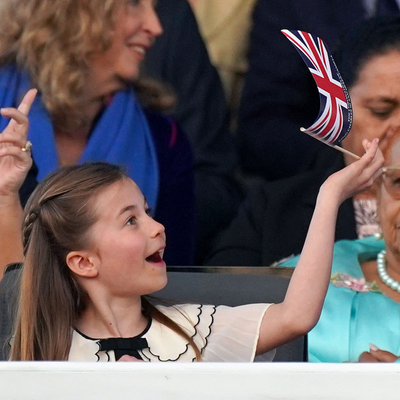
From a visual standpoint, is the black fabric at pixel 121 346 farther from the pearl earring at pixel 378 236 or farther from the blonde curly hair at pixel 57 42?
the blonde curly hair at pixel 57 42

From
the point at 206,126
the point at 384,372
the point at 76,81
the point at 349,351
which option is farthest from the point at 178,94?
the point at 384,372

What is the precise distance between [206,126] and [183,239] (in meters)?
0.34

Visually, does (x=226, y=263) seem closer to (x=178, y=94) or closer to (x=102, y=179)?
(x=178, y=94)

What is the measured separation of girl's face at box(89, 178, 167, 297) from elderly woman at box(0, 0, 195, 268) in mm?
704

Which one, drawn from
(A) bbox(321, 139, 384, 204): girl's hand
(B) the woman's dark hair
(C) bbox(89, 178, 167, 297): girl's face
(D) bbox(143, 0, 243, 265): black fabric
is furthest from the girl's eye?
(B) the woman's dark hair

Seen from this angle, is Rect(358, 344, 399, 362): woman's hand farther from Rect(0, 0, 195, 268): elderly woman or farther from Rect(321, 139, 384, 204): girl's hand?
Rect(0, 0, 195, 268): elderly woman

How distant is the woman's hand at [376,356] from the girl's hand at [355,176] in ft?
1.31

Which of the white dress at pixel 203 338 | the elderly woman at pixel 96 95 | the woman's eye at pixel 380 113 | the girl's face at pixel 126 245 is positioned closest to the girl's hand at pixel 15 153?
the elderly woman at pixel 96 95

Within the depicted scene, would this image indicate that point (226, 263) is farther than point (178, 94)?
No

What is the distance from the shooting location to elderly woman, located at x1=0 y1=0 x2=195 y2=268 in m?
2.50

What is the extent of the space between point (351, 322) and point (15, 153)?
2.91 feet

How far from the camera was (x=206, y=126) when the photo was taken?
262cm

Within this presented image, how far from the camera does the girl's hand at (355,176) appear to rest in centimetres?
169

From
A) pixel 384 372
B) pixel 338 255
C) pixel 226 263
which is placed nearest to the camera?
pixel 384 372
